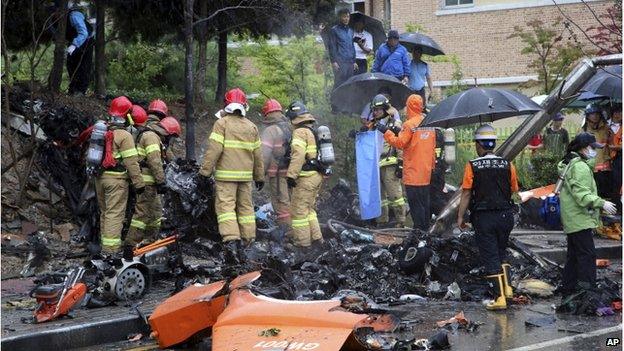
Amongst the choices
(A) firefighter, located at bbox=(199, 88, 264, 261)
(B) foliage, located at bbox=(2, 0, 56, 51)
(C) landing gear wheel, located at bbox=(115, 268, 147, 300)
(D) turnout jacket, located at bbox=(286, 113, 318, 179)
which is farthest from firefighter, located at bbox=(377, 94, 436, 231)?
(B) foliage, located at bbox=(2, 0, 56, 51)

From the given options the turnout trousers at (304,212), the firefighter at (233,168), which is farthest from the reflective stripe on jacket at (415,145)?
the firefighter at (233,168)

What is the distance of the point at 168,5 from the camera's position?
52.5 feet

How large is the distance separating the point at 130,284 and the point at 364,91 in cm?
769

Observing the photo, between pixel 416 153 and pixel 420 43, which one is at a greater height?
pixel 420 43

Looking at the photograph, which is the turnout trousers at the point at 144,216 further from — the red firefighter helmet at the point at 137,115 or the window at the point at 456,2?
the window at the point at 456,2

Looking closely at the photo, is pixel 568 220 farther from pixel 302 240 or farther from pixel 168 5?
pixel 168 5

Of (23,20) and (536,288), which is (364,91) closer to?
(23,20)

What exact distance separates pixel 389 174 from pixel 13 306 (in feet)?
21.6

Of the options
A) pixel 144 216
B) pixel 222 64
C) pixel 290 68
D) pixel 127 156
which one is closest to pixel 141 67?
pixel 290 68

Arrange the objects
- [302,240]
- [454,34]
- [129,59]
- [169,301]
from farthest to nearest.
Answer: [454,34] < [129,59] < [302,240] < [169,301]

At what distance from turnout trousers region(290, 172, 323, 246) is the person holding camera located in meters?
5.15

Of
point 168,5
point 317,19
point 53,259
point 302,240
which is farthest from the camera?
point 317,19

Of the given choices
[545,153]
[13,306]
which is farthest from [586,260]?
[545,153]

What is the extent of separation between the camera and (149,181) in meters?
11.9
